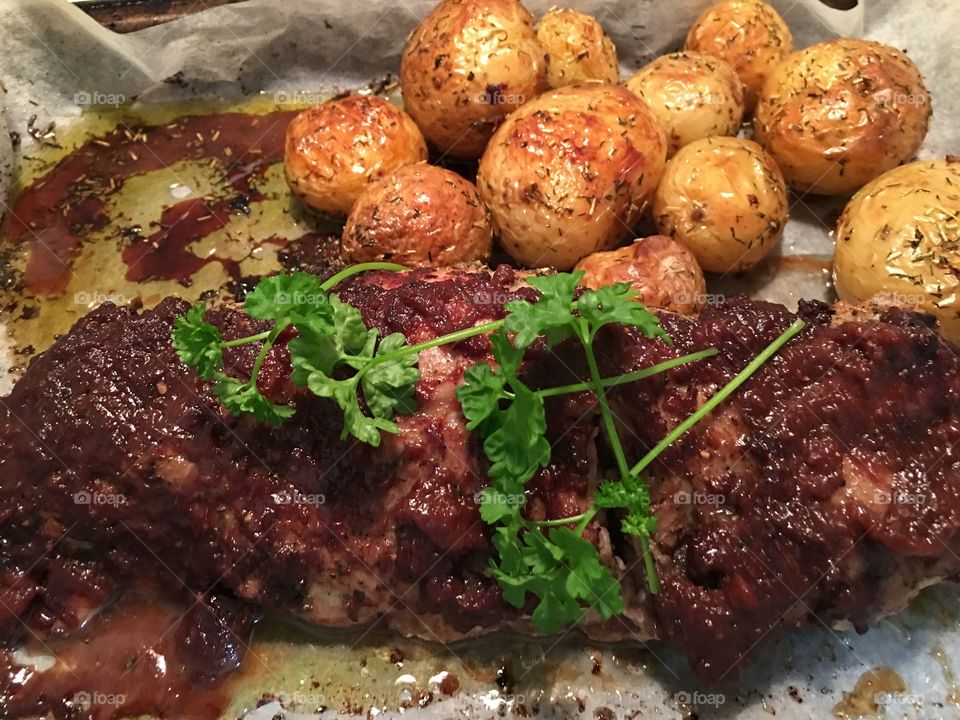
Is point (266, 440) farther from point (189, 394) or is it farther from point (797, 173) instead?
point (797, 173)

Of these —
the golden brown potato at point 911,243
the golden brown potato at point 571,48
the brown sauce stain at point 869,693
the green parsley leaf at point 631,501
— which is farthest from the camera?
the golden brown potato at point 571,48

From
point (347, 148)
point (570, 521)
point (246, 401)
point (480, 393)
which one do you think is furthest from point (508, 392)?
point (347, 148)

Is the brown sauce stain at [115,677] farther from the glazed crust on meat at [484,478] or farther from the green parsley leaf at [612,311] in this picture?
the green parsley leaf at [612,311]

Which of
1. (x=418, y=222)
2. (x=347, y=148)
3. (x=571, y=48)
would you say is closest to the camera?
(x=418, y=222)

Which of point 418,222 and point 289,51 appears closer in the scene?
point 418,222

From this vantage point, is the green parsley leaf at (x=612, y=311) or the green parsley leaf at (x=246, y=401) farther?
the green parsley leaf at (x=246, y=401)

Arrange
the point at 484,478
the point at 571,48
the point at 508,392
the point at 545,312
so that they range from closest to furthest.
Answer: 1. the point at 545,312
2. the point at 508,392
3. the point at 484,478
4. the point at 571,48

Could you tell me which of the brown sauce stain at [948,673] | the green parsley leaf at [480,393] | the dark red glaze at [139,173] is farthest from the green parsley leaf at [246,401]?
the brown sauce stain at [948,673]

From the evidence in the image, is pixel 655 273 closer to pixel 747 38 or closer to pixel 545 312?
pixel 545 312
